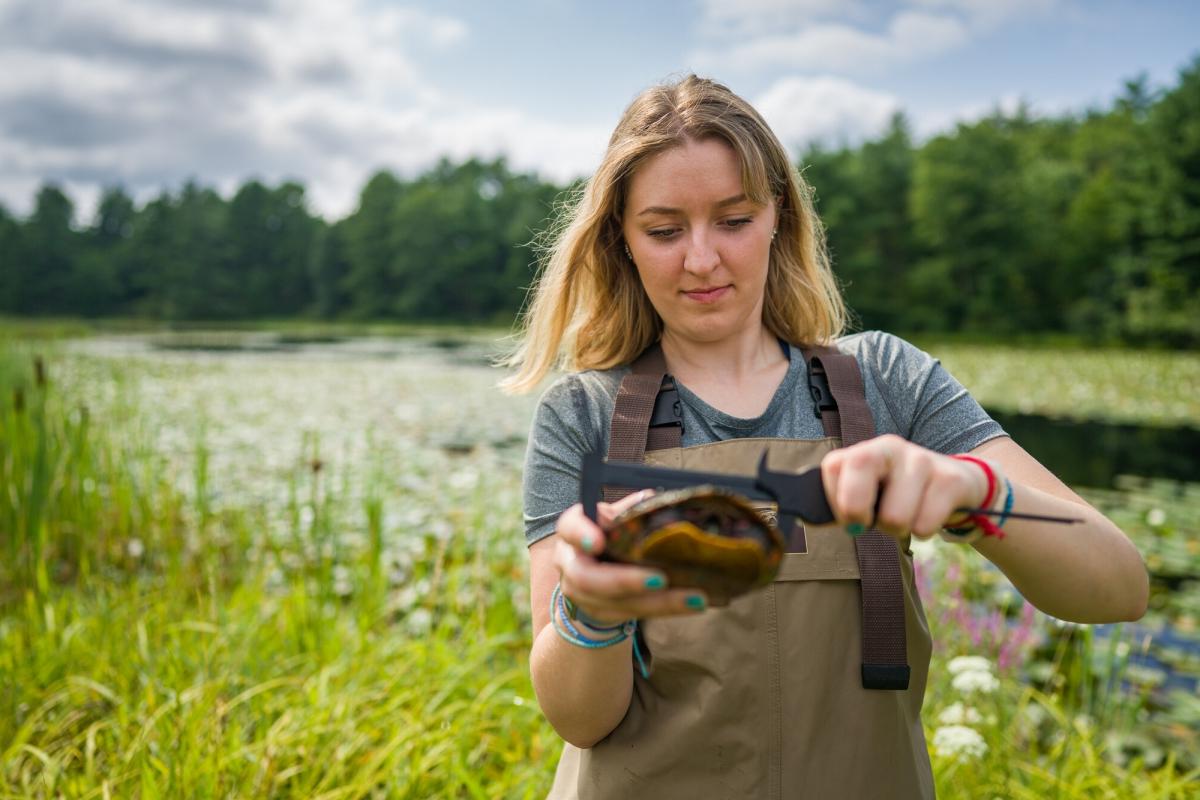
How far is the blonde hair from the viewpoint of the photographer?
5.02 feet

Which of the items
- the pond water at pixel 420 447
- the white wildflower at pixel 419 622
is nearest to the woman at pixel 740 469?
the pond water at pixel 420 447

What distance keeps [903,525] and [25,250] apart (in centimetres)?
6853

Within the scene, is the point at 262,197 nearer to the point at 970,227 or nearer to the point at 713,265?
the point at 970,227

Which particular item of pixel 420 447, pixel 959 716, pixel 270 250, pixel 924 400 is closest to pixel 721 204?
pixel 924 400

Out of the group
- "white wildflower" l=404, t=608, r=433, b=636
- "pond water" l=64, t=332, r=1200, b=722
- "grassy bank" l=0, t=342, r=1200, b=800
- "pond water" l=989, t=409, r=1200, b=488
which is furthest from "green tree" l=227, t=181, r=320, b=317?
"white wildflower" l=404, t=608, r=433, b=636

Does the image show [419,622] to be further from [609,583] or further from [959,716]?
[609,583]

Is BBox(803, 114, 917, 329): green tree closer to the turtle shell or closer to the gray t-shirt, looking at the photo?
the gray t-shirt

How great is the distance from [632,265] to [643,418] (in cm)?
47

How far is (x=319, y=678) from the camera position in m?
2.72

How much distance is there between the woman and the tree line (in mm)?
498

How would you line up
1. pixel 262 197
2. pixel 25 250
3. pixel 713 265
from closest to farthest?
pixel 713 265 → pixel 25 250 → pixel 262 197

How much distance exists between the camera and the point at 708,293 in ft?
5.07

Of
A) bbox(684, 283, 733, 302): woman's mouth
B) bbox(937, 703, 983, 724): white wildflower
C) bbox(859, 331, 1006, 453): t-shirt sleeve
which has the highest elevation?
bbox(684, 283, 733, 302): woman's mouth

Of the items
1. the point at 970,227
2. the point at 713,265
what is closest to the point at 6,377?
the point at 713,265
